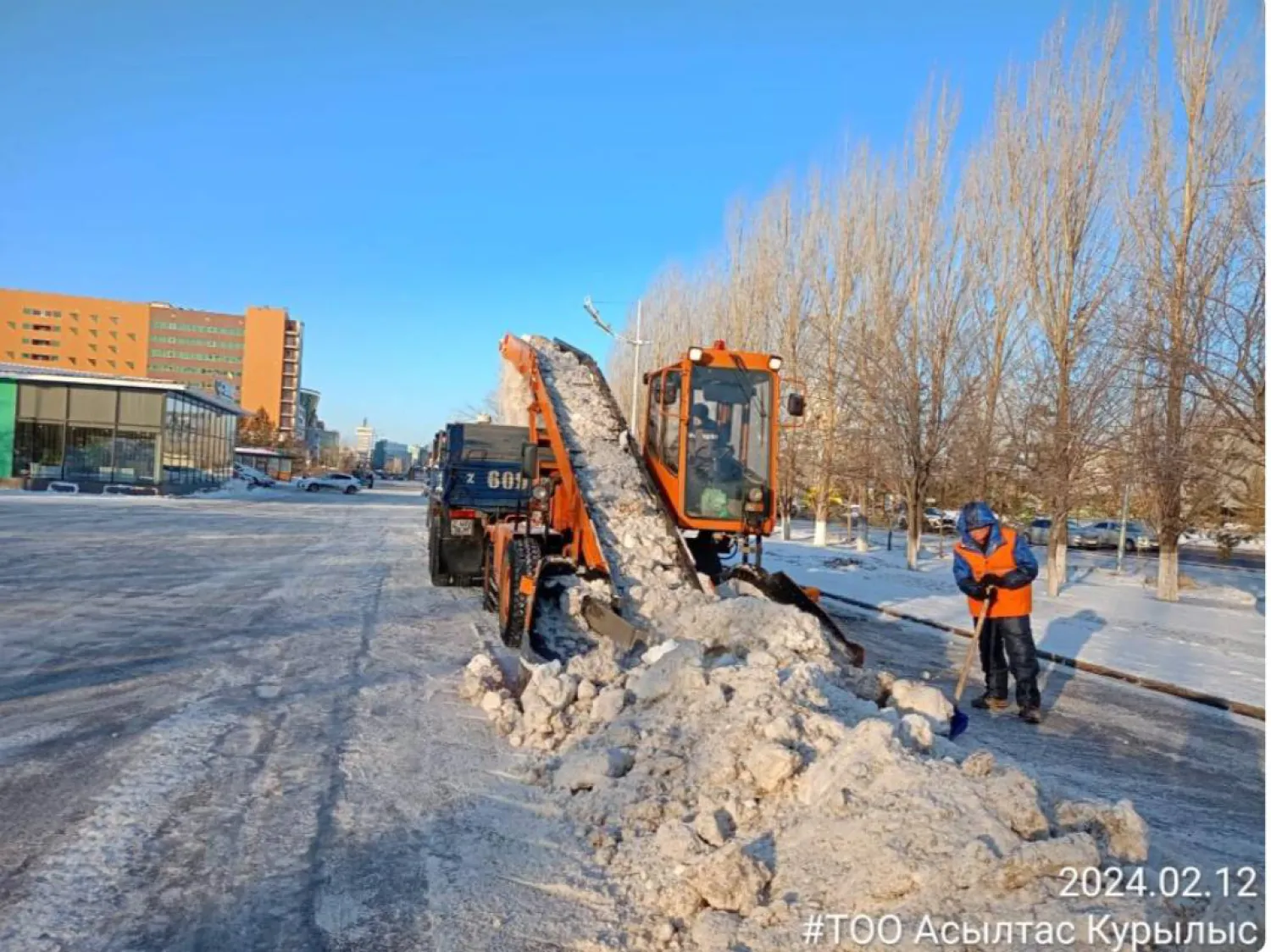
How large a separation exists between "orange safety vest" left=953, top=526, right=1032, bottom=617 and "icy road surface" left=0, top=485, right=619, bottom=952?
4479 mm

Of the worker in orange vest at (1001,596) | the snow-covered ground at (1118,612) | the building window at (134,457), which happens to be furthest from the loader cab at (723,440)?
the building window at (134,457)

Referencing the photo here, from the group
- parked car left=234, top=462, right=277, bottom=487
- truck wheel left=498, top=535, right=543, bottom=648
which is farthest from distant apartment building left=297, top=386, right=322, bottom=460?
truck wheel left=498, top=535, right=543, bottom=648

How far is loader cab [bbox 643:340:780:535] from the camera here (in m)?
8.79

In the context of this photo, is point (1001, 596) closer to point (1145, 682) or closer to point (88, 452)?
point (1145, 682)

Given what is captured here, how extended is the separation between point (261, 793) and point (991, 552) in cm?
601

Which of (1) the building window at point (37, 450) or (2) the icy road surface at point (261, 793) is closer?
(2) the icy road surface at point (261, 793)

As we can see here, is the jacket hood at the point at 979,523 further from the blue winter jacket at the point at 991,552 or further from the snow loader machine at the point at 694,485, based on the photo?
the snow loader machine at the point at 694,485

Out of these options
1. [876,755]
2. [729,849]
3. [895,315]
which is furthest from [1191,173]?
[729,849]

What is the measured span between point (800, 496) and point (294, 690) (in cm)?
3065

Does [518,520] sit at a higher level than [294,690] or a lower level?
higher

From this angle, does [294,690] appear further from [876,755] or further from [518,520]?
[876,755]

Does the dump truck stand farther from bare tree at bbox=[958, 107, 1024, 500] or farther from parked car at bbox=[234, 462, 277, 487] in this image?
parked car at bbox=[234, 462, 277, 487]

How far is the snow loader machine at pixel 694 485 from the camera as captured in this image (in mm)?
8359

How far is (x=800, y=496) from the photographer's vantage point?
3575 cm
